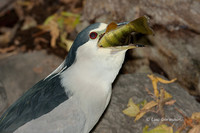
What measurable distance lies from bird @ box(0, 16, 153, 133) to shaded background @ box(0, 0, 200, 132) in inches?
43.7

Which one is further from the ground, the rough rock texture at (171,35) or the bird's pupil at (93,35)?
the bird's pupil at (93,35)

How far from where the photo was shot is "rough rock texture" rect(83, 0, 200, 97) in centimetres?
336

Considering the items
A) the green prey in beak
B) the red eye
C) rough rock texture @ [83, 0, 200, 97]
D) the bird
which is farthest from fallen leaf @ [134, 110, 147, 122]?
the red eye

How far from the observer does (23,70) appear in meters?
4.36

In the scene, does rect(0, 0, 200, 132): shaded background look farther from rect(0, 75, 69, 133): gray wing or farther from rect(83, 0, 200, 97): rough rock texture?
rect(0, 75, 69, 133): gray wing

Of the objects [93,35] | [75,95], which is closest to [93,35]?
[93,35]

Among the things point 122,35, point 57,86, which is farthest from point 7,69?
point 122,35

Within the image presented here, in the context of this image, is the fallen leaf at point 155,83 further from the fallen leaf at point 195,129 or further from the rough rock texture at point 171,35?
the fallen leaf at point 195,129

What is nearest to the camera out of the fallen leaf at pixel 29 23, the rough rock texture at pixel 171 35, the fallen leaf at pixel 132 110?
the fallen leaf at pixel 132 110

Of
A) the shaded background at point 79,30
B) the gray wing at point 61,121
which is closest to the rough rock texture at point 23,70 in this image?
the shaded background at point 79,30

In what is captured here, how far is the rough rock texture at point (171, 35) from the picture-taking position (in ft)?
11.0

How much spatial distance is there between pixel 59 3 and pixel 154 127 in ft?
14.6

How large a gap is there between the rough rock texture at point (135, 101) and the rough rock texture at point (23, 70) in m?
1.44

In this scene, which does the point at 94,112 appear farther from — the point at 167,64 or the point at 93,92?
the point at 167,64
